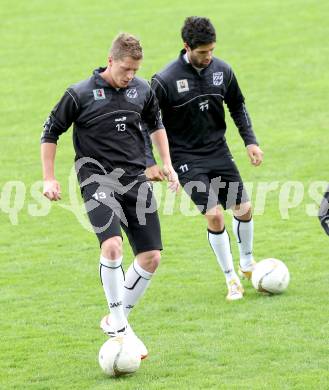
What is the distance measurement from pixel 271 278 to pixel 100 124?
2.76 meters

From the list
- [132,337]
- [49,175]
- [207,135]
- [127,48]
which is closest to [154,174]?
[49,175]

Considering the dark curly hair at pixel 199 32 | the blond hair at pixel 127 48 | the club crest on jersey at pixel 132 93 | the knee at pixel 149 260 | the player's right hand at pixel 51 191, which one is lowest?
the knee at pixel 149 260

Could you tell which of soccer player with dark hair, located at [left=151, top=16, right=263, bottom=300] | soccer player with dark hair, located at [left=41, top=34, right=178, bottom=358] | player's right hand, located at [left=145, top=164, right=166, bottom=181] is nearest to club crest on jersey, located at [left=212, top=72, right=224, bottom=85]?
soccer player with dark hair, located at [left=151, top=16, right=263, bottom=300]

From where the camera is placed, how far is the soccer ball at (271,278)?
32.9ft

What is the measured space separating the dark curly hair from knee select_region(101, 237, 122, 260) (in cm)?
254

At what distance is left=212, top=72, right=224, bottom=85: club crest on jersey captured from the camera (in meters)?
10.2

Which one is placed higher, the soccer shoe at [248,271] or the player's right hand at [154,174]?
the player's right hand at [154,174]

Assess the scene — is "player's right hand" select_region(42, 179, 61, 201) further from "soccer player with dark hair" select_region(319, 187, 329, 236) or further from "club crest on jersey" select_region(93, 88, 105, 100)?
"soccer player with dark hair" select_region(319, 187, 329, 236)

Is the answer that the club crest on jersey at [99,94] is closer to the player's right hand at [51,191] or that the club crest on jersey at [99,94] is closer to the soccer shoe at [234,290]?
the player's right hand at [51,191]

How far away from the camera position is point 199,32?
9547mm

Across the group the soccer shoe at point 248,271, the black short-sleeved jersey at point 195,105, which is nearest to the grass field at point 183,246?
the soccer shoe at point 248,271

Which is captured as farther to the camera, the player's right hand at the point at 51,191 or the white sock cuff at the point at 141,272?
the white sock cuff at the point at 141,272

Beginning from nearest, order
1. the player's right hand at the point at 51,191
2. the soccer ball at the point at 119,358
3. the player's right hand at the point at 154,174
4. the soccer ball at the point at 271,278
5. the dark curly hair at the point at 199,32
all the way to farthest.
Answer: the soccer ball at the point at 119,358, the player's right hand at the point at 51,191, the player's right hand at the point at 154,174, the dark curly hair at the point at 199,32, the soccer ball at the point at 271,278

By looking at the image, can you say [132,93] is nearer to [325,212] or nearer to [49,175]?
[49,175]
